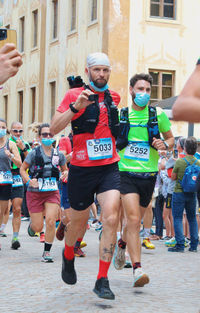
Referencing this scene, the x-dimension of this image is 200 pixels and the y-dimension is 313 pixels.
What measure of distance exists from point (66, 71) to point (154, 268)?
69.2 feet

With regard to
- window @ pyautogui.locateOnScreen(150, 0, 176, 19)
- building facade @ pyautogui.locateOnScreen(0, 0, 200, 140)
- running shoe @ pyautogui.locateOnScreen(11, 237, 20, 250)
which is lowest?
running shoe @ pyautogui.locateOnScreen(11, 237, 20, 250)

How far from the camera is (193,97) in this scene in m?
2.71

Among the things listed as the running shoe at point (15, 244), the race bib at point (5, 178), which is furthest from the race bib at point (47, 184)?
the running shoe at point (15, 244)

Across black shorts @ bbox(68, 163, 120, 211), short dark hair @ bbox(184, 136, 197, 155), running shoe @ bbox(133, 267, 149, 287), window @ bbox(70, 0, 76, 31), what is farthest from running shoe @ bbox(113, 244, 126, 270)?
window @ bbox(70, 0, 76, 31)

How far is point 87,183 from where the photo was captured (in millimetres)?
6531

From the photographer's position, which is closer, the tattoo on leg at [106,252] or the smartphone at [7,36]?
the smartphone at [7,36]

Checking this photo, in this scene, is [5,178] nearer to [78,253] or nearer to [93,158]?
[78,253]

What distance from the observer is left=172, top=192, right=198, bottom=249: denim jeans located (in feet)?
38.0

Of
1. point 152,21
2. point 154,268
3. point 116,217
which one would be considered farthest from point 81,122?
point 152,21

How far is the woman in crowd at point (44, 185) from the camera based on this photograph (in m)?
9.62

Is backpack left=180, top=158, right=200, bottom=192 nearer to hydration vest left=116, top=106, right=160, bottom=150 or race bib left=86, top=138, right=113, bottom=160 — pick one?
hydration vest left=116, top=106, right=160, bottom=150

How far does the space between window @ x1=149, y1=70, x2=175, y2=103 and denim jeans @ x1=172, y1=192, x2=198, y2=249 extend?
13.6 meters

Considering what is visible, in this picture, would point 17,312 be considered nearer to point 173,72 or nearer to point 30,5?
point 173,72

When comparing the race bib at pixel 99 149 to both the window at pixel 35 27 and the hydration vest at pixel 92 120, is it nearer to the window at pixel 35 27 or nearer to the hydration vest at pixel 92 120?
the hydration vest at pixel 92 120
